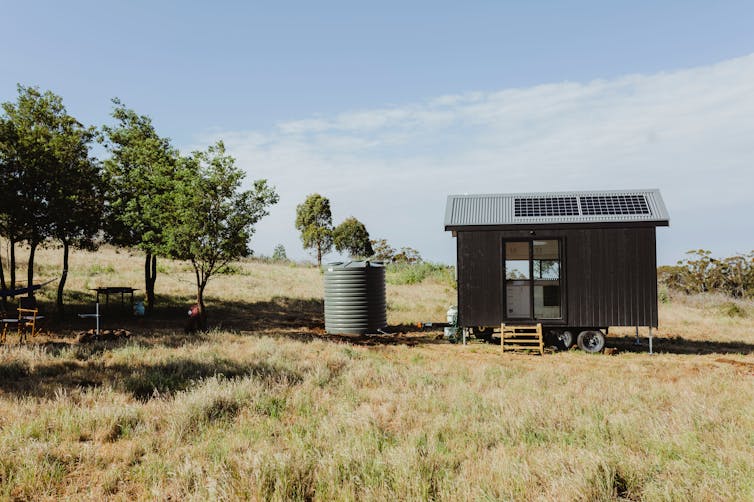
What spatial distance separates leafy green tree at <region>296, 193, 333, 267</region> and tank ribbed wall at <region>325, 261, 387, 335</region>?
36.9m

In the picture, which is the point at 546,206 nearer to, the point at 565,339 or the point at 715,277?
the point at 565,339

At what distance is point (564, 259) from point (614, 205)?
2.15m

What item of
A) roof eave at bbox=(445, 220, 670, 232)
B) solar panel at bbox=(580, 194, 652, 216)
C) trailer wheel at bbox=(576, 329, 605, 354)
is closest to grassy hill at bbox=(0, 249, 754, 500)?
trailer wheel at bbox=(576, 329, 605, 354)

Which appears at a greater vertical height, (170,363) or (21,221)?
(21,221)

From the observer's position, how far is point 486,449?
247 inches

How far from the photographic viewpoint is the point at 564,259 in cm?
1559

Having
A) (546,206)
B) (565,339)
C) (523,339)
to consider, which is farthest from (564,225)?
→ (523,339)

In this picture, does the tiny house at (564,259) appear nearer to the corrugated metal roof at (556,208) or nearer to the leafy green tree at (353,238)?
the corrugated metal roof at (556,208)

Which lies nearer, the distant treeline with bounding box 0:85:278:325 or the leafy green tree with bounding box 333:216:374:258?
the distant treeline with bounding box 0:85:278:325

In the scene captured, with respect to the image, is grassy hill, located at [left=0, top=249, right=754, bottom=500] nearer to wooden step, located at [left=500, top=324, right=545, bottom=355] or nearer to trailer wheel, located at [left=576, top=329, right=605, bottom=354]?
trailer wheel, located at [left=576, top=329, right=605, bottom=354]

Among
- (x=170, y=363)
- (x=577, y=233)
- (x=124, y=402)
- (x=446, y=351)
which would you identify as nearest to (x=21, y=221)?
(x=170, y=363)

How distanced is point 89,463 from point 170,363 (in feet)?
16.5

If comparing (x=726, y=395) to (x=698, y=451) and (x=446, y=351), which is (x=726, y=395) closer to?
(x=698, y=451)

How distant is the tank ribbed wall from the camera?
1858cm
